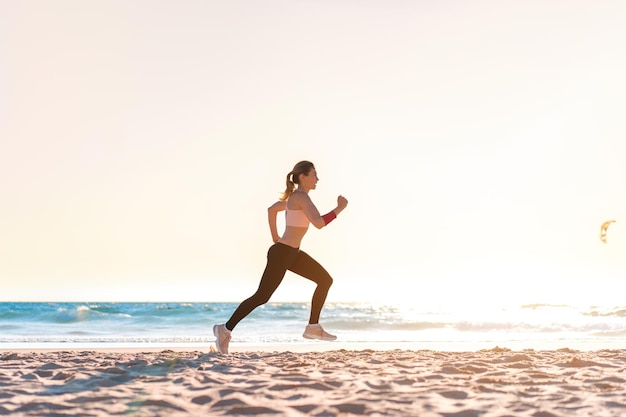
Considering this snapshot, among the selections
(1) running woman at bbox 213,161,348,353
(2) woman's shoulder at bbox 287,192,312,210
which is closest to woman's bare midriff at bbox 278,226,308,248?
(1) running woman at bbox 213,161,348,353

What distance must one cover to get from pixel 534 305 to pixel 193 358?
1108 inches

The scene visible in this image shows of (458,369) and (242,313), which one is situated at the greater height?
(242,313)

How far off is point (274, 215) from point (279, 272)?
0.64 meters

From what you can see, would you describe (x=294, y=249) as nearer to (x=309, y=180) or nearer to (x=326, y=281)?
(x=326, y=281)

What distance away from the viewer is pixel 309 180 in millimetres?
6113

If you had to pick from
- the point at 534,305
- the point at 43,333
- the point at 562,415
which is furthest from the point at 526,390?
the point at 534,305

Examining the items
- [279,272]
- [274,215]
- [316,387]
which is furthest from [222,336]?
[316,387]

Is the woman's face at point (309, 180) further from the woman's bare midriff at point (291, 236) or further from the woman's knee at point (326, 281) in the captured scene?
the woman's knee at point (326, 281)

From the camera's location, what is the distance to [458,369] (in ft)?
16.3

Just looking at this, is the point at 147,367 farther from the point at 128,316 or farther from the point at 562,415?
the point at 128,316

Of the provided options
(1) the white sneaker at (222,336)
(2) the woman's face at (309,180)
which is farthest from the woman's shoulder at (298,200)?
(1) the white sneaker at (222,336)

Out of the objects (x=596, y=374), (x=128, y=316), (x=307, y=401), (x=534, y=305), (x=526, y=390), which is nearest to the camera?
(x=307, y=401)

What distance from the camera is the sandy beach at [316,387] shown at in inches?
143

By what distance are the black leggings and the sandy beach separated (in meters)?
0.54
